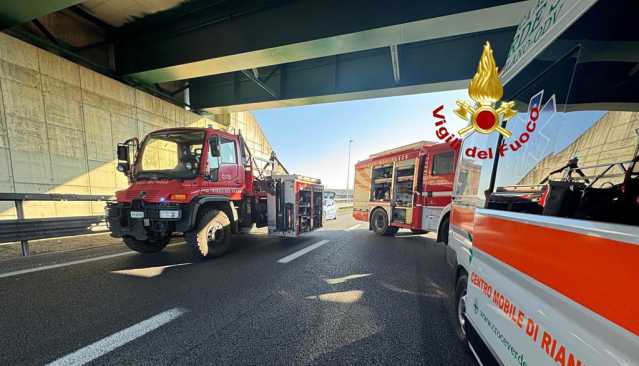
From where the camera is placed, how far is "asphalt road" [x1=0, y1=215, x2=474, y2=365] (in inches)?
74.2

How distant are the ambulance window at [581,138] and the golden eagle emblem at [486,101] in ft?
1.25

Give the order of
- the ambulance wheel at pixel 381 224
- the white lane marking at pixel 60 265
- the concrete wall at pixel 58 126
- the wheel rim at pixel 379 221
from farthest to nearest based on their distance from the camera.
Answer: the wheel rim at pixel 379 221, the ambulance wheel at pixel 381 224, the concrete wall at pixel 58 126, the white lane marking at pixel 60 265

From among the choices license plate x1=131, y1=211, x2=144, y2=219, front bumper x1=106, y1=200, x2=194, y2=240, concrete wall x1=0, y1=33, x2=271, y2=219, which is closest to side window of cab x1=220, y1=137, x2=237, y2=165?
front bumper x1=106, y1=200, x2=194, y2=240

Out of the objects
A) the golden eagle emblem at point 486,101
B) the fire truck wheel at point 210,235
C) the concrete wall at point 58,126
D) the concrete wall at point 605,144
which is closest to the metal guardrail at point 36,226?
the concrete wall at point 58,126

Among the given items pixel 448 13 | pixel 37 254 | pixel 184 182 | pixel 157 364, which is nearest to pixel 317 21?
pixel 448 13

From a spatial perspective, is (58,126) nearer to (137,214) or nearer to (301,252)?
(137,214)

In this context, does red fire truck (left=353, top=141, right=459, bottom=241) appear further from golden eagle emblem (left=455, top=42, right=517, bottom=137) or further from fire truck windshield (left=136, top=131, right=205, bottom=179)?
fire truck windshield (left=136, top=131, right=205, bottom=179)

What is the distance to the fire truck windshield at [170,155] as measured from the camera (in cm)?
450

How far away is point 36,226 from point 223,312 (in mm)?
4918

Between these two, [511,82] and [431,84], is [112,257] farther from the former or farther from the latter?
[431,84]

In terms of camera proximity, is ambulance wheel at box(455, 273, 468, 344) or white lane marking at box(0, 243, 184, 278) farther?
white lane marking at box(0, 243, 184, 278)

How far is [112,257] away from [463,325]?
579 cm

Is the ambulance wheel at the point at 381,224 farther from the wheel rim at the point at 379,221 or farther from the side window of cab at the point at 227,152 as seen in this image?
the side window of cab at the point at 227,152

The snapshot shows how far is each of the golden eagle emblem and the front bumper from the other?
14.1 ft
